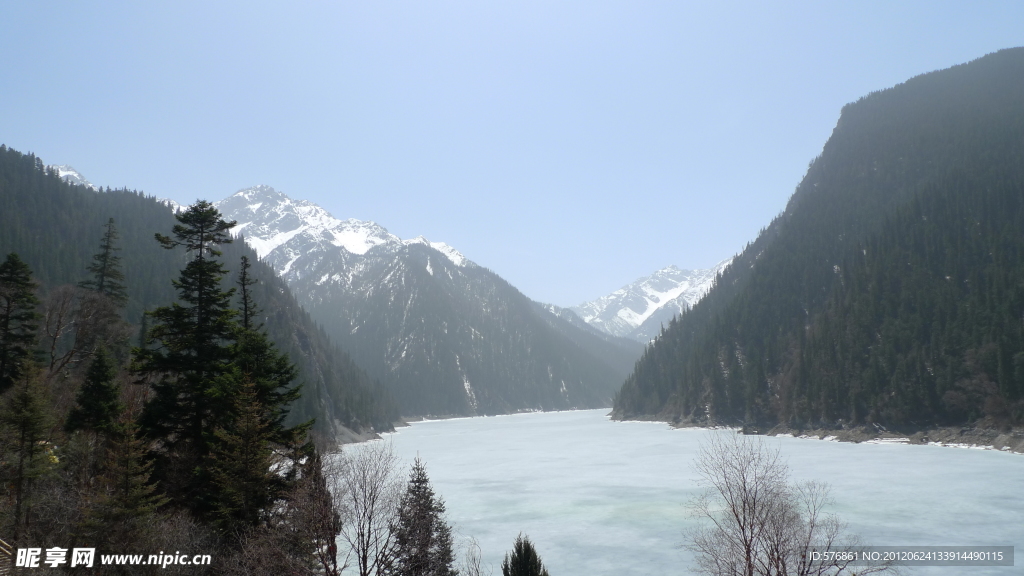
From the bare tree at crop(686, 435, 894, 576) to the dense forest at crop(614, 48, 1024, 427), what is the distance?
65920mm

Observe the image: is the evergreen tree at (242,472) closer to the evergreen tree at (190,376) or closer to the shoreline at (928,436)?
the evergreen tree at (190,376)

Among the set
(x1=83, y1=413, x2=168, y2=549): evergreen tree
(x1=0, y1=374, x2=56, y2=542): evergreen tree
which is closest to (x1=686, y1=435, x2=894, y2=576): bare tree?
(x1=83, y1=413, x2=168, y2=549): evergreen tree

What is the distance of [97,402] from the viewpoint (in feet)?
111

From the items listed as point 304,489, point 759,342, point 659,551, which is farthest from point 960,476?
point 759,342

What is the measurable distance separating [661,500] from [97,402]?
40.9 m

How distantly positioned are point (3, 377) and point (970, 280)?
137m

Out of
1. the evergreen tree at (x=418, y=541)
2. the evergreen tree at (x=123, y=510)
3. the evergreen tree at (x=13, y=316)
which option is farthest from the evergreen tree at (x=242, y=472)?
the evergreen tree at (x=13, y=316)

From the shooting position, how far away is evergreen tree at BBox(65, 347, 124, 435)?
33375 mm

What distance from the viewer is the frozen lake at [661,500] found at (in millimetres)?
33844

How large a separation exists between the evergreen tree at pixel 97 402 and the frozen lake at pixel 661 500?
23.6 metres

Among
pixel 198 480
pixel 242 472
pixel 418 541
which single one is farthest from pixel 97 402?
pixel 418 541

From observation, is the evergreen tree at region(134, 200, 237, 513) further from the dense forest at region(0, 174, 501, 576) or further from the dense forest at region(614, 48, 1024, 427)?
the dense forest at region(614, 48, 1024, 427)

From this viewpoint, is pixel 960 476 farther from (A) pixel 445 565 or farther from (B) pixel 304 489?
(B) pixel 304 489

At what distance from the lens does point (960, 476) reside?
5416 centimetres
